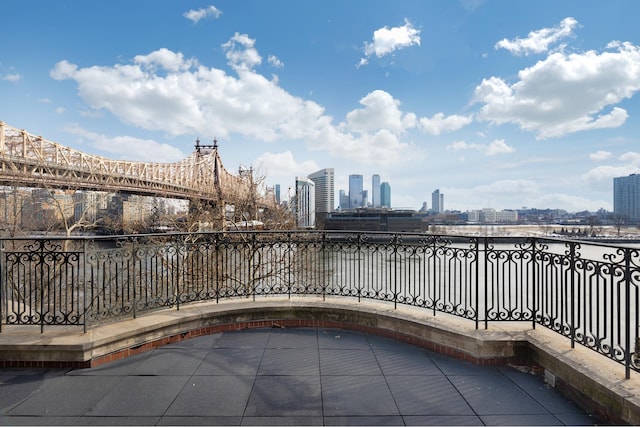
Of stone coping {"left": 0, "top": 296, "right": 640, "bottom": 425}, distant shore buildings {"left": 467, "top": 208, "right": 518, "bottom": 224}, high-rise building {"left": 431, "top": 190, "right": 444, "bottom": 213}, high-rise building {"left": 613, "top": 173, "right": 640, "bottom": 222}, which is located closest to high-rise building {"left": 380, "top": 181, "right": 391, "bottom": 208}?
high-rise building {"left": 431, "top": 190, "right": 444, "bottom": 213}

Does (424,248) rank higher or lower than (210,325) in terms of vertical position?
higher

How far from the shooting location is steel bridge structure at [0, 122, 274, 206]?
17781 mm

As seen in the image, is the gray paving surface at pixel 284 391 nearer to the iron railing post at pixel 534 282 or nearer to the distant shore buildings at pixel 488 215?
the iron railing post at pixel 534 282

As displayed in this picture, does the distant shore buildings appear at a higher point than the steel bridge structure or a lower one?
lower

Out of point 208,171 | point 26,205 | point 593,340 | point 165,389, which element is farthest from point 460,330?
point 208,171

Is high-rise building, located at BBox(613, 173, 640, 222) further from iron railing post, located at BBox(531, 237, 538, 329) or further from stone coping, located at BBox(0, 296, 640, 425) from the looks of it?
stone coping, located at BBox(0, 296, 640, 425)

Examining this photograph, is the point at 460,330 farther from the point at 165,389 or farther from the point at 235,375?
the point at 165,389

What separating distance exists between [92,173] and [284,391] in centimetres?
2915

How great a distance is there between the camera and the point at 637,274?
284 cm

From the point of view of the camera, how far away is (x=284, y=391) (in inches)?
116

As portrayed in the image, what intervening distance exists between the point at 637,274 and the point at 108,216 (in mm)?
19807

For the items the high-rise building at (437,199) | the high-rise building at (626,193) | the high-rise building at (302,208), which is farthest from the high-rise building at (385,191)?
the high-rise building at (302,208)

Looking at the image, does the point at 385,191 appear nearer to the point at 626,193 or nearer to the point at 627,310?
the point at 626,193

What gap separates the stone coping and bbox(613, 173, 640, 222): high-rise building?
1160 inches
